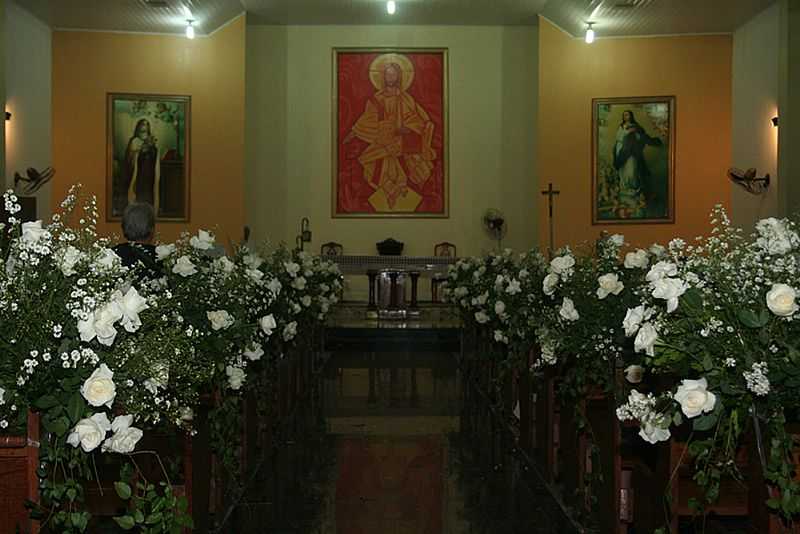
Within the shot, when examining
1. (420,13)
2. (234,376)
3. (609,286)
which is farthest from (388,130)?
(609,286)

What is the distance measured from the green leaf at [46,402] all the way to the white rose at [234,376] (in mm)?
2630

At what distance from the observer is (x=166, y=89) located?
59.6 feet

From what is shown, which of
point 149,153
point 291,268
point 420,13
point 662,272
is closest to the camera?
point 662,272

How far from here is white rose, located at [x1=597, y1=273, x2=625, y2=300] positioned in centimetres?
504

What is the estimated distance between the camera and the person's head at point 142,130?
18203mm

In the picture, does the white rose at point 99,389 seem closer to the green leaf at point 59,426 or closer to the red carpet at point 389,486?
the green leaf at point 59,426

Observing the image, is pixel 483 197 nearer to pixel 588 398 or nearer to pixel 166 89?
pixel 166 89

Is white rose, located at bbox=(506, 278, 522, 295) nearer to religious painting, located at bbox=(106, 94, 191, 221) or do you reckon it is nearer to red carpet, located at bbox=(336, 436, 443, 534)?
red carpet, located at bbox=(336, 436, 443, 534)

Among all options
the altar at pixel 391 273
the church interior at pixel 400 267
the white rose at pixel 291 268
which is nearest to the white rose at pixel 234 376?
the church interior at pixel 400 267

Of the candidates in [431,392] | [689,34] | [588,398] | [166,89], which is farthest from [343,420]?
[689,34]

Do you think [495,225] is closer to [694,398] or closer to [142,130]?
[142,130]

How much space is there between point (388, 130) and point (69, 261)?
56.0 ft

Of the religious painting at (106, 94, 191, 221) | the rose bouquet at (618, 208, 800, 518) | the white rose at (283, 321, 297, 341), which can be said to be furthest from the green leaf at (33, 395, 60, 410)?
the religious painting at (106, 94, 191, 221)

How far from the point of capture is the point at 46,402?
2791mm
